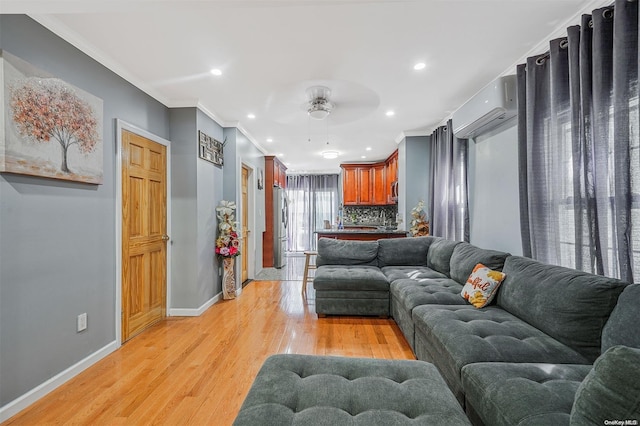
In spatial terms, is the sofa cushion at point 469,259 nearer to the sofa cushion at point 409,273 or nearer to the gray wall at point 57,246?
the sofa cushion at point 409,273

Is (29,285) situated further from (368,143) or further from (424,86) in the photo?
(368,143)

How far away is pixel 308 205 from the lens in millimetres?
9406

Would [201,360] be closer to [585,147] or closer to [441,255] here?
[441,255]

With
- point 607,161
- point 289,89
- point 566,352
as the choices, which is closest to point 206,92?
point 289,89

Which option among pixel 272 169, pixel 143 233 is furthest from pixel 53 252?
pixel 272 169

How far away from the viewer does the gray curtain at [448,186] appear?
3861 millimetres

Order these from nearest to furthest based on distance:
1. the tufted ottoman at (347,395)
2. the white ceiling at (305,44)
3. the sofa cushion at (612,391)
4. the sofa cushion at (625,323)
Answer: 1. the sofa cushion at (612,391)
2. the tufted ottoman at (347,395)
3. the sofa cushion at (625,323)
4. the white ceiling at (305,44)

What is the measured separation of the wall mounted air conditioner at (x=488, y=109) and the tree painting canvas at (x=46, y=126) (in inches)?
146

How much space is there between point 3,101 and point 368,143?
5038 mm

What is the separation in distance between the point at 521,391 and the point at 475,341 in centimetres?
50

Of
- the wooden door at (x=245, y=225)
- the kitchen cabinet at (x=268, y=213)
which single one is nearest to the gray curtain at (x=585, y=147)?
the wooden door at (x=245, y=225)

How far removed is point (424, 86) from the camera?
10.2 ft

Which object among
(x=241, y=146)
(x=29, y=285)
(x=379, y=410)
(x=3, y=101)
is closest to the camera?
(x=379, y=410)

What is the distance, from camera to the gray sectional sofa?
84 cm
